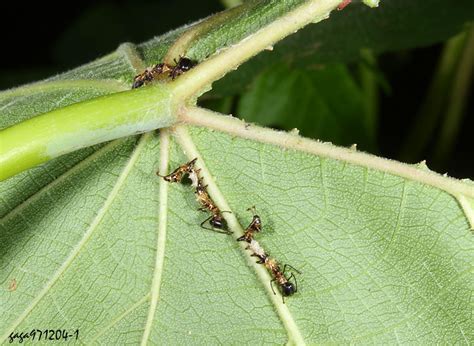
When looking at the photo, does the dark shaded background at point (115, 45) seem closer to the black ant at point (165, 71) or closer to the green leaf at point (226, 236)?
the green leaf at point (226, 236)

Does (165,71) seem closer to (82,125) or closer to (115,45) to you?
(82,125)

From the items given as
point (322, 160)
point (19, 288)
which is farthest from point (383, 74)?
point (19, 288)

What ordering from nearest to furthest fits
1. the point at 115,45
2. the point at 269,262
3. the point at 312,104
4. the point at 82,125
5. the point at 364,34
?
1. the point at 82,125
2. the point at 269,262
3. the point at 364,34
4. the point at 312,104
5. the point at 115,45

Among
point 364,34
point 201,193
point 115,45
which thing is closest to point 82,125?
point 201,193

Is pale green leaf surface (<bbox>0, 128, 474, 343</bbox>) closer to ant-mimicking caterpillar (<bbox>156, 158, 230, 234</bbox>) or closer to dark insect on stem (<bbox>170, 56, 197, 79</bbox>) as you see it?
ant-mimicking caterpillar (<bbox>156, 158, 230, 234</bbox>)

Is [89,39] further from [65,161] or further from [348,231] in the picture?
[348,231]

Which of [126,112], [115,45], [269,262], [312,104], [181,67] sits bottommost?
[269,262]

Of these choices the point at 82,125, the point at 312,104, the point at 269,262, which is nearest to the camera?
the point at 82,125
